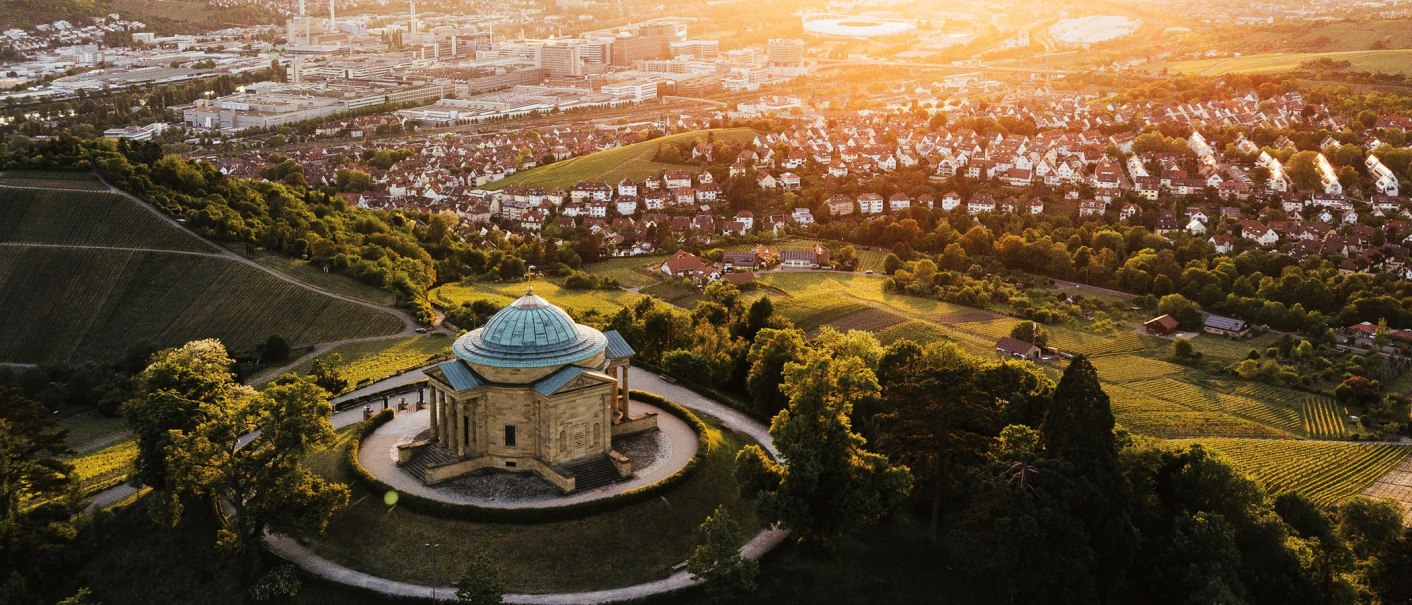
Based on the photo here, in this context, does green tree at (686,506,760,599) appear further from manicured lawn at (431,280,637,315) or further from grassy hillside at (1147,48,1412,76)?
grassy hillside at (1147,48,1412,76)

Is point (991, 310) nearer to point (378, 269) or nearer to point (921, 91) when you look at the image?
point (378, 269)

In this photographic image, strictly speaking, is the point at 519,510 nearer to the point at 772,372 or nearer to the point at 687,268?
the point at 772,372

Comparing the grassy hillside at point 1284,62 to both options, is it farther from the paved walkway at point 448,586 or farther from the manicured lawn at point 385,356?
the paved walkway at point 448,586

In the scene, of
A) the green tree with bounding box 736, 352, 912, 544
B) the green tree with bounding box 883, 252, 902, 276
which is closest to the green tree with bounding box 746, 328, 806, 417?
the green tree with bounding box 736, 352, 912, 544

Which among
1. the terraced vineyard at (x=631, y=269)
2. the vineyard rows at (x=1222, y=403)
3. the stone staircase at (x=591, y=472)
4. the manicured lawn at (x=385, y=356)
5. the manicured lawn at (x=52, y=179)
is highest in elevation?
the manicured lawn at (x=52, y=179)

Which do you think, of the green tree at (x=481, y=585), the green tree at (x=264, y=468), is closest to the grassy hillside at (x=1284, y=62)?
the green tree at (x=481, y=585)
